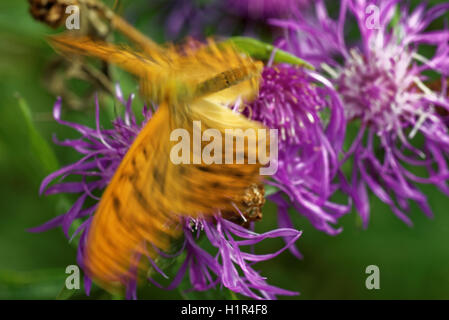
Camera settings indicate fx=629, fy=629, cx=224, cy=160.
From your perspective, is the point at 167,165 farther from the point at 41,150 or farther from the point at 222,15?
the point at 222,15

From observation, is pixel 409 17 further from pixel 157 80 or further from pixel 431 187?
pixel 157 80

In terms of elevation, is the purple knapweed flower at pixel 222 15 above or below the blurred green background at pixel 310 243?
above

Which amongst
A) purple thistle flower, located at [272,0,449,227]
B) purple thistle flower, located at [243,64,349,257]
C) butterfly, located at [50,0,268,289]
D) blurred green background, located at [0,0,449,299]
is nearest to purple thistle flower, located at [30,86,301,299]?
butterfly, located at [50,0,268,289]

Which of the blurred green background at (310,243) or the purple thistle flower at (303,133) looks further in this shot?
the blurred green background at (310,243)

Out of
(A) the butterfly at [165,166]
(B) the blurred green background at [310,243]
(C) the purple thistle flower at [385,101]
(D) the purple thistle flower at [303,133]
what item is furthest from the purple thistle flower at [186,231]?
(B) the blurred green background at [310,243]

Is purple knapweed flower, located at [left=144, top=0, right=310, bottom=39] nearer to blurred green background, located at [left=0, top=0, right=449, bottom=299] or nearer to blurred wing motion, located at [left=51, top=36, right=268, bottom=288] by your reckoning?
blurred green background, located at [left=0, top=0, right=449, bottom=299]

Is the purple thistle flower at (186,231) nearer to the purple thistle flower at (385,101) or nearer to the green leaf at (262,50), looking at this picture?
the green leaf at (262,50)
